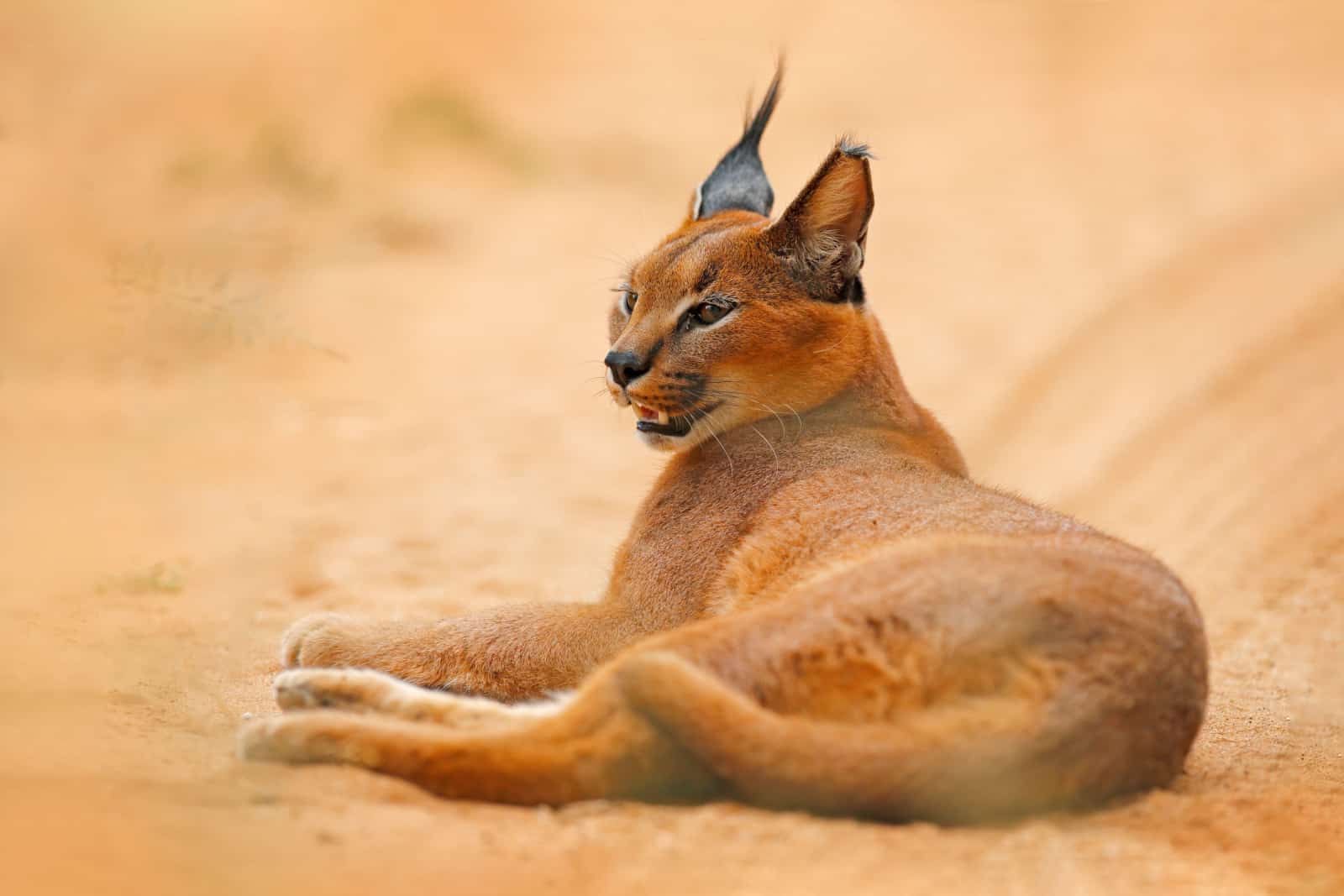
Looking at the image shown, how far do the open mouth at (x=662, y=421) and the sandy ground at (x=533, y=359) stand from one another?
1.41 metres

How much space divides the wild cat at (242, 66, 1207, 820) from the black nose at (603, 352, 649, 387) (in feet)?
0.03

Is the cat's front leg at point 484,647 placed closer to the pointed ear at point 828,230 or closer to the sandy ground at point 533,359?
the sandy ground at point 533,359

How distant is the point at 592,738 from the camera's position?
144 inches

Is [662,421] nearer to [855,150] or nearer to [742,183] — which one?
[855,150]

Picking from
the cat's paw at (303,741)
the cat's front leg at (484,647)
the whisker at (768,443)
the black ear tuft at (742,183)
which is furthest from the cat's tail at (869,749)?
the black ear tuft at (742,183)

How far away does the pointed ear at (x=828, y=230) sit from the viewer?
5.38 metres

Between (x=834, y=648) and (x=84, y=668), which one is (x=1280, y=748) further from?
(x=84, y=668)

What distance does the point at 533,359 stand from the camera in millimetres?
12180

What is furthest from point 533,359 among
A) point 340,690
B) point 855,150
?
point 340,690

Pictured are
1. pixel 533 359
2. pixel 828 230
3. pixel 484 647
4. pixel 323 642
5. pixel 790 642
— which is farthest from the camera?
pixel 533 359

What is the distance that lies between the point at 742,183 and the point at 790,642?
328 cm

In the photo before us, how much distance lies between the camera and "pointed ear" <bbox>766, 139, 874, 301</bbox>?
5.38 metres

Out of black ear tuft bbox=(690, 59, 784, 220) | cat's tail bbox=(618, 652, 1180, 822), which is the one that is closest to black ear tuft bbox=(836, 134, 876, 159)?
black ear tuft bbox=(690, 59, 784, 220)

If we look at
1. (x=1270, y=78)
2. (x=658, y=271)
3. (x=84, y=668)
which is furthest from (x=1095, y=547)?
(x=1270, y=78)
